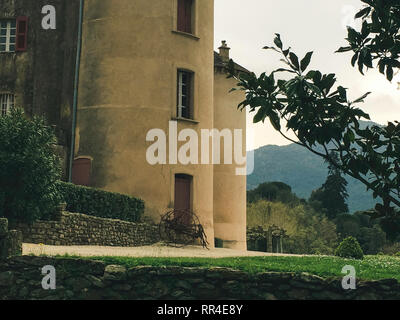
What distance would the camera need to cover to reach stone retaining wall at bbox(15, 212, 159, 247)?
62.1ft

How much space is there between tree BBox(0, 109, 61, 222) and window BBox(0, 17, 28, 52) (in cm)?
995

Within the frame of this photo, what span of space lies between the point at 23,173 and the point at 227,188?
14.8 m

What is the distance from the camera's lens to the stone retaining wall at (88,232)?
1892 cm

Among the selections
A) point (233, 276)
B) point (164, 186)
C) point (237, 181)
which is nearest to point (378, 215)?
point (233, 276)

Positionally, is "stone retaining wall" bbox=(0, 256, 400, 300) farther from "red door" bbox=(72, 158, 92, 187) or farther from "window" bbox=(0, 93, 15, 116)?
"window" bbox=(0, 93, 15, 116)

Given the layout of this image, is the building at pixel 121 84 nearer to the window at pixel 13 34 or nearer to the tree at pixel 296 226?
the window at pixel 13 34

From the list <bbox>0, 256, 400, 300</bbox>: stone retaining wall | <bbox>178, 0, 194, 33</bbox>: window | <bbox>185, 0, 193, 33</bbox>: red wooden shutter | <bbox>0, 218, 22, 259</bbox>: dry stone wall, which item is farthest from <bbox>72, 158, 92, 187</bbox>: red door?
<bbox>0, 256, 400, 300</bbox>: stone retaining wall

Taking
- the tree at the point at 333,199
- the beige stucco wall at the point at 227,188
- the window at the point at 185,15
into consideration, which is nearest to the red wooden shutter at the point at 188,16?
the window at the point at 185,15

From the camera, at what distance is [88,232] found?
2080cm

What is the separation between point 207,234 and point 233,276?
45.6 ft

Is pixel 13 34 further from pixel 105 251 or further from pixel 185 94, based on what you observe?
pixel 105 251

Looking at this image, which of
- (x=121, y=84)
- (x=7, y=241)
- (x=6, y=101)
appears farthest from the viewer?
(x=6, y=101)

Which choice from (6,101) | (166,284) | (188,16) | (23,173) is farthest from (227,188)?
(166,284)

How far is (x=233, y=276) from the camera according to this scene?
12539 millimetres
